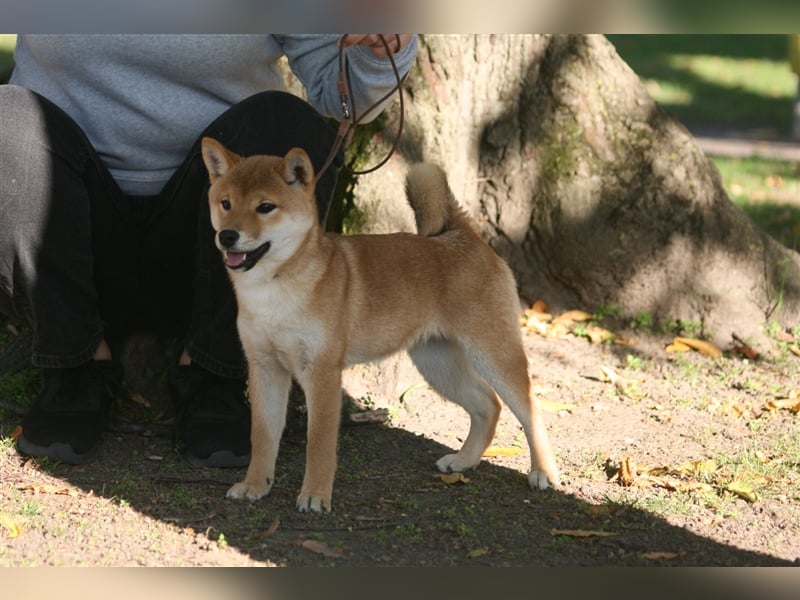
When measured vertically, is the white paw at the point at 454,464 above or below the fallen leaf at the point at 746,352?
below

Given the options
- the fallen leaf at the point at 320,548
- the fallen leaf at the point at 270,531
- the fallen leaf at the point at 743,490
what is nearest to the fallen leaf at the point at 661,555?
the fallen leaf at the point at 743,490

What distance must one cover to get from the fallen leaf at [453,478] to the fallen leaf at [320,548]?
0.76 m

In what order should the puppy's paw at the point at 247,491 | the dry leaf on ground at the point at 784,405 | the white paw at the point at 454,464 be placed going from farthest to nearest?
the dry leaf on ground at the point at 784,405 < the white paw at the point at 454,464 < the puppy's paw at the point at 247,491

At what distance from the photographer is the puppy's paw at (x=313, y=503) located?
352 centimetres

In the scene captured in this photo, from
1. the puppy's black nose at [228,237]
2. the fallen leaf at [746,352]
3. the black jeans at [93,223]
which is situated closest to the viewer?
the puppy's black nose at [228,237]

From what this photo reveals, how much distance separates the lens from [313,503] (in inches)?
139

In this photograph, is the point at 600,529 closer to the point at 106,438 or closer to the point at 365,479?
the point at 365,479

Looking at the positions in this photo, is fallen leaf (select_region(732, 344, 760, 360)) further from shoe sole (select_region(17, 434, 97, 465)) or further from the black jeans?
shoe sole (select_region(17, 434, 97, 465))

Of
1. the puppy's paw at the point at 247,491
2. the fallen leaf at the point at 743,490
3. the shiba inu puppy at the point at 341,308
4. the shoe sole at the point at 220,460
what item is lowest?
the shoe sole at the point at 220,460

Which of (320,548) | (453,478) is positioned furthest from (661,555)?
(320,548)

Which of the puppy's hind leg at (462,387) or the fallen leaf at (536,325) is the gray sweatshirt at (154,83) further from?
the fallen leaf at (536,325)

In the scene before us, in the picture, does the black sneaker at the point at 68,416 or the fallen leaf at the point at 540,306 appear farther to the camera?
the fallen leaf at the point at 540,306

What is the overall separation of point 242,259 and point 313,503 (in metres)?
0.86

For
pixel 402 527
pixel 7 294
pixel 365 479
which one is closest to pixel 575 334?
pixel 365 479
